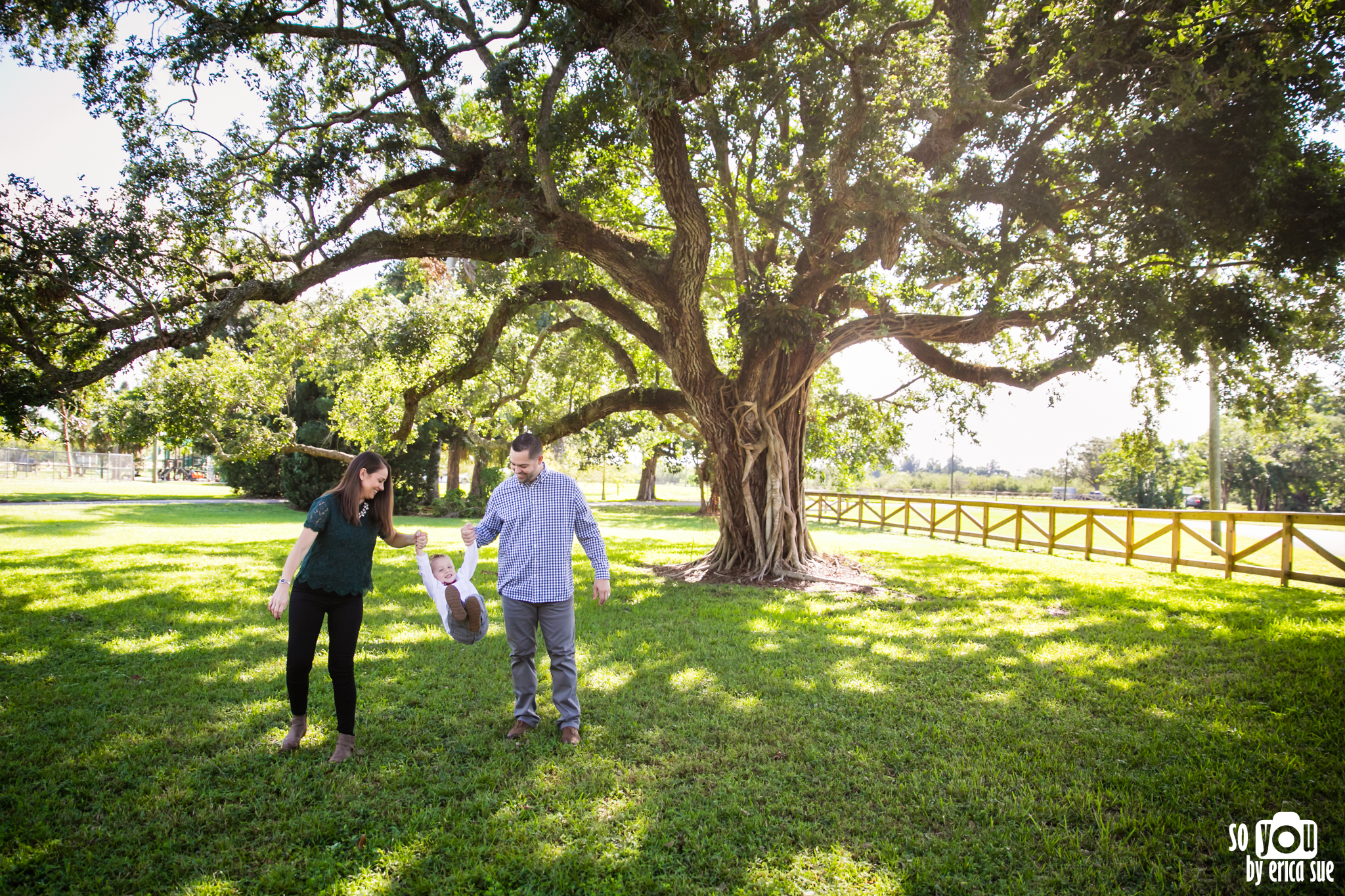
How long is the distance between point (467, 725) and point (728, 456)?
24.6 ft

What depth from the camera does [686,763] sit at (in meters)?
3.82

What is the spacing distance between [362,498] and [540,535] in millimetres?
1119

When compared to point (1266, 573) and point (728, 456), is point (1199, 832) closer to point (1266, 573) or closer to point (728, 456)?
point (728, 456)

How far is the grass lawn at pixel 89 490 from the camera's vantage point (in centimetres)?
2694

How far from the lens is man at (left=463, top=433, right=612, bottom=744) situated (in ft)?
13.9

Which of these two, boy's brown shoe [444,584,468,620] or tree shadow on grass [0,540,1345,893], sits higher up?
boy's brown shoe [444,584,468,620]

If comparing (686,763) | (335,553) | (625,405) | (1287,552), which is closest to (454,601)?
(335,553)

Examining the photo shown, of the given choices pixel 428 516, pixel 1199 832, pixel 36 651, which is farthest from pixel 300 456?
pixel 1199 832

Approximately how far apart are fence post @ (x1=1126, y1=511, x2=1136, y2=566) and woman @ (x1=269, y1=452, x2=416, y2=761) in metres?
15.0

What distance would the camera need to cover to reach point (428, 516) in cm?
2622

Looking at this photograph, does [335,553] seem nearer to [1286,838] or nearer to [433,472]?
[1286,838]

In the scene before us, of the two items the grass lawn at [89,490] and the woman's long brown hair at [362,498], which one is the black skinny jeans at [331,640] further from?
the grass lawn at [89,490]

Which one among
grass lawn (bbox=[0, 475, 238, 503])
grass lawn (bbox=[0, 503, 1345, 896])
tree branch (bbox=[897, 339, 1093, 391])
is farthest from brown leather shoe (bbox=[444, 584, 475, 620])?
grass lawn (bbox=[0, 475, 238, 503])

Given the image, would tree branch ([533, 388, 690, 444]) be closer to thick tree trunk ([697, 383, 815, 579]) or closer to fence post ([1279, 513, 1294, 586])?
thick tree trunk ([697, 383, 815, 579])
